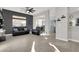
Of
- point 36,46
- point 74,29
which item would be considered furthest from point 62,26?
point 36,46

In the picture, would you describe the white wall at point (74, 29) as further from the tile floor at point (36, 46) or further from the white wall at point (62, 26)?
the tile floor at point (36, 46)

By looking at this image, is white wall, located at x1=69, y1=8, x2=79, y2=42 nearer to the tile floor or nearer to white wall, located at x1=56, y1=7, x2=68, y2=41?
white wall, located at x1=56, y1=7, x2=68, y2=41

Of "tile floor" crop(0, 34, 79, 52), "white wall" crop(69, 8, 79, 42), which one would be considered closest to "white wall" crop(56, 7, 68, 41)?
"white wall" crop(69, 8, 79, 42)

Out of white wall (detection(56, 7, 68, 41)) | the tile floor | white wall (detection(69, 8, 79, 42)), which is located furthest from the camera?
white wall (detection(56, 7, 68, 41))

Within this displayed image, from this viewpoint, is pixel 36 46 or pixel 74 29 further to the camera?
pixel 74 29

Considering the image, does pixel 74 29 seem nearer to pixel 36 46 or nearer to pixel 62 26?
pixel 62 26

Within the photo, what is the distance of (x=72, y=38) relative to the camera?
5.96 m

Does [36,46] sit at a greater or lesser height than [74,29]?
lesser

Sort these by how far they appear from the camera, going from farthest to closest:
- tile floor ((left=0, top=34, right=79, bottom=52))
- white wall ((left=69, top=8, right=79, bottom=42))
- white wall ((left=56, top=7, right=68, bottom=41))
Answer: white wall ((left=56, top=7, right=68, bottom=41)) → white wall ((left=69, top=8, right=79, bottom=42)) → tile floor ((left=0, top=34, right=79, bottom=52))

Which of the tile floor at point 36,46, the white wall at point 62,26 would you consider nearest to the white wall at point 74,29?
the white wall at point 62,26

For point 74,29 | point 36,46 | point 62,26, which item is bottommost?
point 36,46

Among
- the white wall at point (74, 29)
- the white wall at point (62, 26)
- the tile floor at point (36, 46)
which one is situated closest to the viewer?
the tile floor at point (36, 46)

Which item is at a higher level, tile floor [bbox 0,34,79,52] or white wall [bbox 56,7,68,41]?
white wall [bbox 56,7,68,41]
